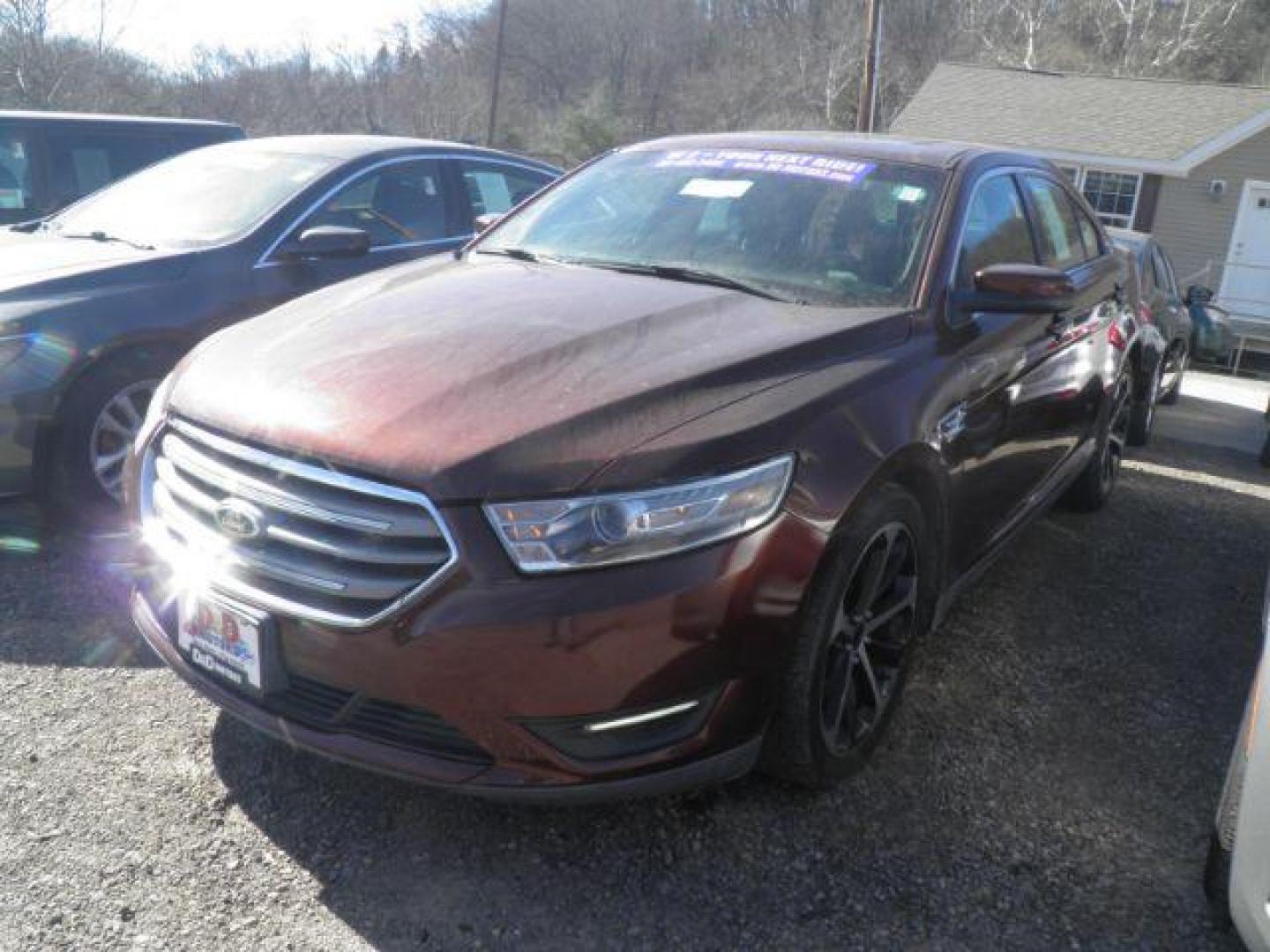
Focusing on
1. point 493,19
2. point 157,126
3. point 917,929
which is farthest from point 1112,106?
point 493,19

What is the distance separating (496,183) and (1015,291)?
148 inches

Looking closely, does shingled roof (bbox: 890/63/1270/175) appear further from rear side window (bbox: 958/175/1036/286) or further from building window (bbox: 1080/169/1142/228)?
rear side window (bbox: 958/175/1036/286)

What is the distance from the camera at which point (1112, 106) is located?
22625 mm

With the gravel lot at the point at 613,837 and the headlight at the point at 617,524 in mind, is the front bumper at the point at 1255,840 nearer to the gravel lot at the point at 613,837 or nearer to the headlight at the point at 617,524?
the gravel lot at the point at 613,837

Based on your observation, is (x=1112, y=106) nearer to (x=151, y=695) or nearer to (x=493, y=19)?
(x=151, y=695)

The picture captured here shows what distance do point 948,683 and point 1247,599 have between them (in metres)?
1.88

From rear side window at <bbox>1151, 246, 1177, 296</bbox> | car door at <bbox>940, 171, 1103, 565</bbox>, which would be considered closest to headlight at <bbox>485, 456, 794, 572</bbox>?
car door at <bbox>940, 171, 1103, 565</bbox>

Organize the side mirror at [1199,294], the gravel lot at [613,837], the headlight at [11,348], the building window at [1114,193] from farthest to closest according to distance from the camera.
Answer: the building window at [1114,193] < the side mirror at [1199,294] < the headlight at [11,348] < the gravel lot at [613,837]

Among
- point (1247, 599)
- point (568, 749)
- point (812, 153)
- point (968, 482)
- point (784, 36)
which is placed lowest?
point (1247, 599)

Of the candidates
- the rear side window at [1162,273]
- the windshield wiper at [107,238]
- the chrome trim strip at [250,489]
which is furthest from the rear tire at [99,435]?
the rear side window at [1162,273]

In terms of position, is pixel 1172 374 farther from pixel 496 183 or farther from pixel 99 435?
pixel 99 435

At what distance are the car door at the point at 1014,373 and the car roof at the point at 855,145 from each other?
0.46ft

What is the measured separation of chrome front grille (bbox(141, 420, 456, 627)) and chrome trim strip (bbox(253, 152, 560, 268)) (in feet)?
8.08

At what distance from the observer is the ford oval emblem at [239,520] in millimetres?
2301
